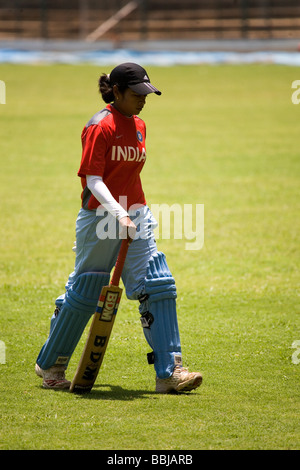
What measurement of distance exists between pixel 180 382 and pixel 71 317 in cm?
82

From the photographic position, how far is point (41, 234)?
10492mm

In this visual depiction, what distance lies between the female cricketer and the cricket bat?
170 millimetres

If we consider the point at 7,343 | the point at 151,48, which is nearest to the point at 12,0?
the point at 151,48

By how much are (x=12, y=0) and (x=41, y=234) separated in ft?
117

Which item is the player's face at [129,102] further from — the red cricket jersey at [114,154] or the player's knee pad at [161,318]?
the player's knee pad at [161,318]

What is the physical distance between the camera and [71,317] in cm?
534

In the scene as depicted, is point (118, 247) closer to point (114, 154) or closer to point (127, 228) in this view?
point (127, 228)

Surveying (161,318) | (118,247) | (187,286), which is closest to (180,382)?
(161,318)

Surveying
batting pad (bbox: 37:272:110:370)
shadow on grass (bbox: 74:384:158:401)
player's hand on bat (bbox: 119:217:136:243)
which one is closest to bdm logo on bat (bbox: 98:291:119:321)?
batting pad (bbox: 37:272:110:370)

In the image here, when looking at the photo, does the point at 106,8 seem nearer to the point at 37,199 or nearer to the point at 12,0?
the point at 12,0

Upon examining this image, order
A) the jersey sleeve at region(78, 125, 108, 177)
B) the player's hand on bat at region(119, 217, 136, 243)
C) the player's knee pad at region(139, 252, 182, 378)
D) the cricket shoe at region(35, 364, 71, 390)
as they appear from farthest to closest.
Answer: the cricket shoe at region(35, 364, 71, 390), the player's knee pad at region(139, 252, 182, 378), the jersey sleeve at region(78, 125, 108, 177), the player's hand on bat at region(119, 217, 136, 243)

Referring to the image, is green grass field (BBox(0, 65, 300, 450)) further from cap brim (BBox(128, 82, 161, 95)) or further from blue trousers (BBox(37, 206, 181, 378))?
cap brim (BBox(128, 82, 161, 95))

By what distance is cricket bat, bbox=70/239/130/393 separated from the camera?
511cm

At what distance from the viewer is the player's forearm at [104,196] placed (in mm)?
4988
